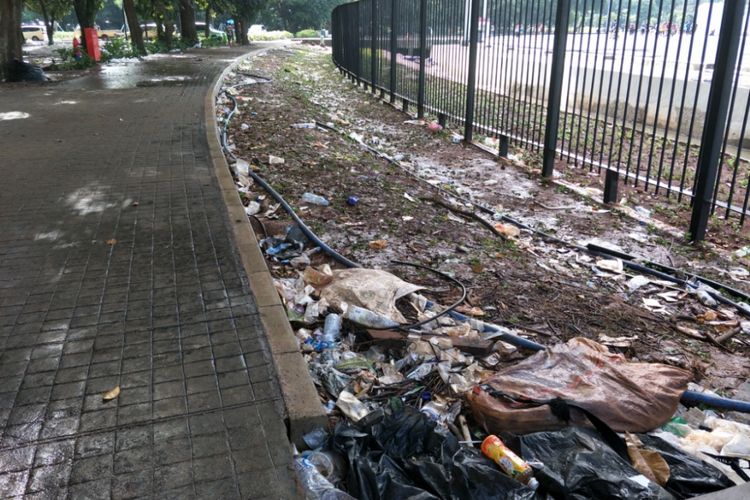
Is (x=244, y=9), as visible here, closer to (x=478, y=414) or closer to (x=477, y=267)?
(x=477, y=267)

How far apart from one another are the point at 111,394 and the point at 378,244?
122 inches

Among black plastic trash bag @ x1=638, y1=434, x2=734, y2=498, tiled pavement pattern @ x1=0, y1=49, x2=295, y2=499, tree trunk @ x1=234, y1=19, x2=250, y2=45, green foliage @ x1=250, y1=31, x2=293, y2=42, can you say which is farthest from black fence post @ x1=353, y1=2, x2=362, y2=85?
green foliage @ x1=250, y1=31, x2=293, y2=42

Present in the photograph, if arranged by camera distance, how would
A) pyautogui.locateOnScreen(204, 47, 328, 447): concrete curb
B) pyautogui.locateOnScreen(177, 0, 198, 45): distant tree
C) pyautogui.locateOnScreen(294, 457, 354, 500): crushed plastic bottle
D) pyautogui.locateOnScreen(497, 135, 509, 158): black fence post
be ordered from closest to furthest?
pyautogui.locateOnScreen(294, 457, 354, 500): crushed plastic bottle → pyautogui.locateOnScreen(204, 47, 328, 447): concrete curb → pyautogui.locateOnScreen(497, 135, 509, 158): black fence post → pyautogui.locateOnScreen(177, 0, 198, 45): distant tree

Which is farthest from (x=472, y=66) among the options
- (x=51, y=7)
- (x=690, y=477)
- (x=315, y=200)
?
(x=51, y=7)

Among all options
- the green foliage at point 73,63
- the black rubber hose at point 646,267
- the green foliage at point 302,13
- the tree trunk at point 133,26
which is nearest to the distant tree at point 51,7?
the tree trunk at point 133,26

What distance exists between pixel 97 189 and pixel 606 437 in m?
5.54

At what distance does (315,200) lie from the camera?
22.5 feet

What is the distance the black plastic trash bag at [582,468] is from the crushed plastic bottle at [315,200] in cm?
441

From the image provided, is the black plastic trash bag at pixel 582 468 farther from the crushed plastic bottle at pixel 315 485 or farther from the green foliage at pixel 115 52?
the green foliage at pixel 115 52

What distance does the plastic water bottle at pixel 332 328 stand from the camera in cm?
392

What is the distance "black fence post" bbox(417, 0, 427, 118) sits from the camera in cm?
1211

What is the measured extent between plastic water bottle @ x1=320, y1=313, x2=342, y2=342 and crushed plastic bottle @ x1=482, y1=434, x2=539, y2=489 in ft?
4.56

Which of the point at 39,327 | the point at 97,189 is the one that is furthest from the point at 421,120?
the point at 39,327

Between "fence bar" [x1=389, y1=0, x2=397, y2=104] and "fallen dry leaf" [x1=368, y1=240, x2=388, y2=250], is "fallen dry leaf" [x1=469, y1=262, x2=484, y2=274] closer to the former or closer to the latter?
"fallen dry leaf" [x1=368, y1=240, x2=388, y2=250]
